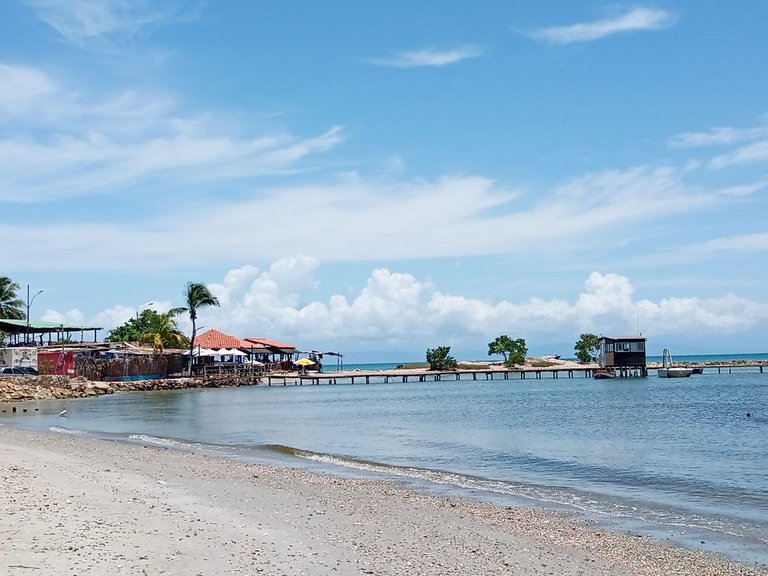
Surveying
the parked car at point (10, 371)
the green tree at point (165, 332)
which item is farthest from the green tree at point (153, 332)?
the parked car at point (10, 371)

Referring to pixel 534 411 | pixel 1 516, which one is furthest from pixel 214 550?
pixel 534 411

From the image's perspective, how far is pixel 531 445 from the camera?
28.0 m

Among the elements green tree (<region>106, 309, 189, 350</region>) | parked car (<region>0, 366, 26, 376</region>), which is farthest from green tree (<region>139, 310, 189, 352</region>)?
parked car (<region>0, 366, 26, 376</region>)

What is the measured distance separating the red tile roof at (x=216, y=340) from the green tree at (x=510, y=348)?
44453mm

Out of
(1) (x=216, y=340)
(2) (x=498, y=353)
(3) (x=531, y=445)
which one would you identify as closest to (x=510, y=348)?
(2) (x=498, y=353)

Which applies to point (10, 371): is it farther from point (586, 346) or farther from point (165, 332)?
point (586, 346)

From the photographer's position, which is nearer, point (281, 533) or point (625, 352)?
point (281, 533)

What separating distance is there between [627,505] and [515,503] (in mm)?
2265

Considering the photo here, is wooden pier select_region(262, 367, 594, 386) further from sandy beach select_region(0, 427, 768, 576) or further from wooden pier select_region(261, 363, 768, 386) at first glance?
sandy beach select_region(0, 427, 768, 576)

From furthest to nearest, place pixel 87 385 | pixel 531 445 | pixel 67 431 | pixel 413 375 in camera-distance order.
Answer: pixel 413 375
pixel 87 385
pixel 67 431
pixel 531 445

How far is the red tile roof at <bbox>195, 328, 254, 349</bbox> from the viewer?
294 ft

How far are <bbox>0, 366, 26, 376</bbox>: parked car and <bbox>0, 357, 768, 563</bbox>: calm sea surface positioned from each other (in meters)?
8.99

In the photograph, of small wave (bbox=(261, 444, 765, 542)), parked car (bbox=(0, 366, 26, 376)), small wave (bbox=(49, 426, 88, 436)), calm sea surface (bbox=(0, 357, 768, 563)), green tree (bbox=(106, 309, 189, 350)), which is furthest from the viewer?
green tree (bbox=(106, 309, 189, 350))

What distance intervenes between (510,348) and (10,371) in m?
77.8
